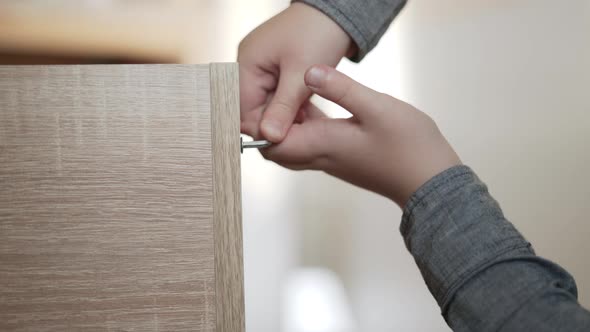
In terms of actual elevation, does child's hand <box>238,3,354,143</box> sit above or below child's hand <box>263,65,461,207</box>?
above

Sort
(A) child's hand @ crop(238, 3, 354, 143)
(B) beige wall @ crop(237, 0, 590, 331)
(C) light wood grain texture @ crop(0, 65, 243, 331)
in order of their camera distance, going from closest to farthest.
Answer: (C) light wood grain texture @ crop(0, 65, 243, 331) < (A) child's hand @ crop(238, 3, 354, 143) < (B) beige wall @ crop(237, 0, 590, 331)

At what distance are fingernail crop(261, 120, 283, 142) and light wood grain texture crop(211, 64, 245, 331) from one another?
0.29 feet

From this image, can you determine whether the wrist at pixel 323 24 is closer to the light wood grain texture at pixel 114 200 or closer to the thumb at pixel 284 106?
the thumb at pixel 284 106

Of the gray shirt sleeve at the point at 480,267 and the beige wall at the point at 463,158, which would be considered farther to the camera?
the beige wall at the point at 463,158

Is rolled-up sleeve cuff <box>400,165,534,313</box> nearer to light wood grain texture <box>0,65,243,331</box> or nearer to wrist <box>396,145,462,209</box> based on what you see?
wrist <box>396,145,462,209</box>

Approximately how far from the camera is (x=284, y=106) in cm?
42

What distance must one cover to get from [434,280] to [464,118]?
87 cm

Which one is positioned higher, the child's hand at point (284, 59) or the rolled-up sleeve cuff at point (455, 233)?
the child's hand at point (284, 59)

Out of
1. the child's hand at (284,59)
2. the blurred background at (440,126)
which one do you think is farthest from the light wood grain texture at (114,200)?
the blurred background at (440,126)

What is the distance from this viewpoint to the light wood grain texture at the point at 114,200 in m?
0.30

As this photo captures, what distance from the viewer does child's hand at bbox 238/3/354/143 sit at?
42 cm

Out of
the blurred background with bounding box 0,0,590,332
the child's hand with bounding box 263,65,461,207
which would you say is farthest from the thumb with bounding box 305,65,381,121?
the blurred background with bounding box 0,0,590,332

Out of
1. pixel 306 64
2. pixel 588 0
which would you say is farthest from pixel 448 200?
pixel 588 0

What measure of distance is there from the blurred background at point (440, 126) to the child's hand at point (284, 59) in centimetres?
75
